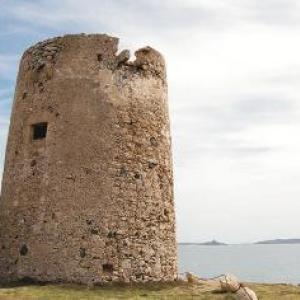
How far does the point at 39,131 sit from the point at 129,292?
510 centimetres

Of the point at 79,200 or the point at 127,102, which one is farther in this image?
the point at 127,102

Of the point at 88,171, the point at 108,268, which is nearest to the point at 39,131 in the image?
the point at 88,171

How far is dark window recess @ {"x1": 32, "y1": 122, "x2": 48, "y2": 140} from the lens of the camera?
14.7 metres

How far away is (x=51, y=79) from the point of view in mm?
14766

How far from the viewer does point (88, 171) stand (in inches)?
543

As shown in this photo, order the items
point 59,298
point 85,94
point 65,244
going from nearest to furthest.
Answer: point 59,298, point 65,244, point 85,94

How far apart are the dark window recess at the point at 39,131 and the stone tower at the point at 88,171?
45 millimetres

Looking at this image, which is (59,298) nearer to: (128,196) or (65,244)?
(65,244)

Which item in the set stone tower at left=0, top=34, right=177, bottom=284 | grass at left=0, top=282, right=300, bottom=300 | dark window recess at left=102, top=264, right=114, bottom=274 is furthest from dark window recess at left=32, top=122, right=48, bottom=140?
grass at left=0, top=282, right=300, bottom=300

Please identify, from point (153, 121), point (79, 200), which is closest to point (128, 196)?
point (79, 200)

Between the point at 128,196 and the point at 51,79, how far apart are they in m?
3.80

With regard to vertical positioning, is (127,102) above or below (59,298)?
above

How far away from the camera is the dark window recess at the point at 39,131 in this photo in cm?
1473

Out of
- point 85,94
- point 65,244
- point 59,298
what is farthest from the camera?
point 85,94
